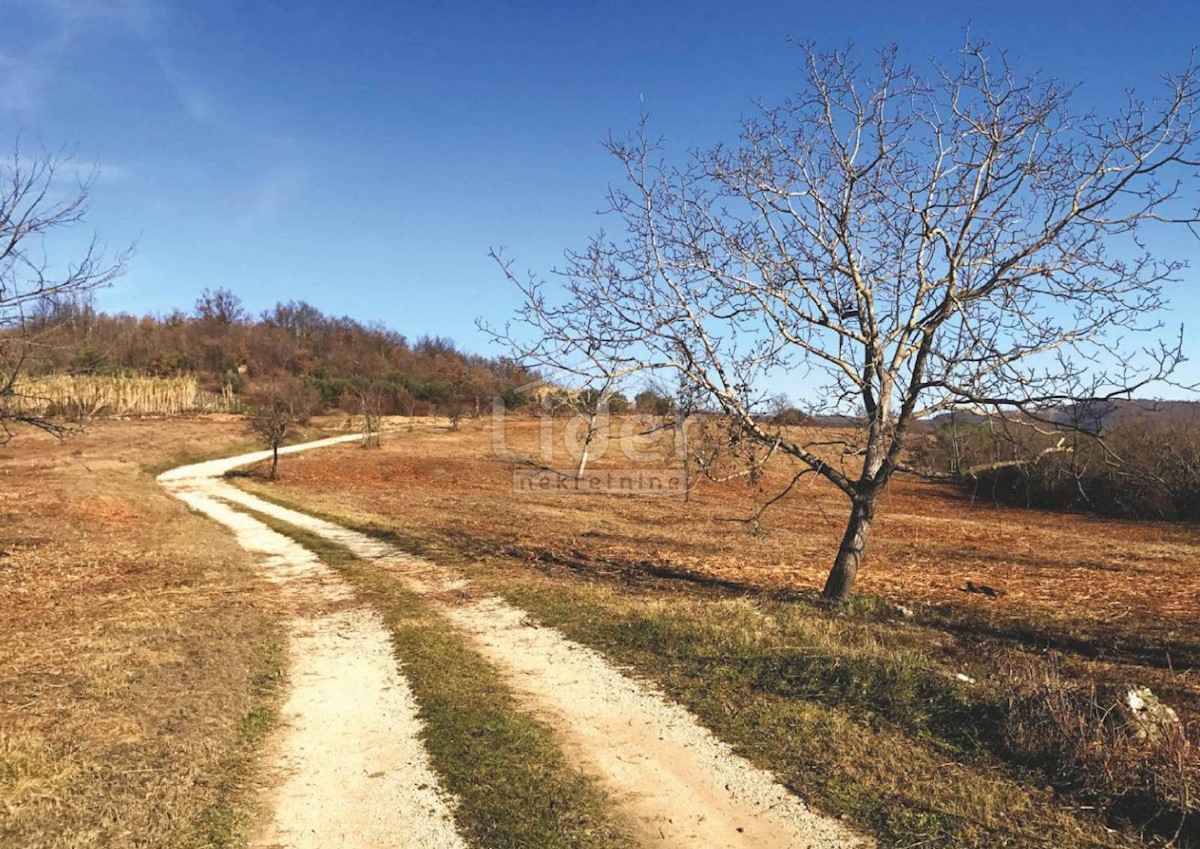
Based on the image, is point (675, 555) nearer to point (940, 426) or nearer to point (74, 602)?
point (940, 426)

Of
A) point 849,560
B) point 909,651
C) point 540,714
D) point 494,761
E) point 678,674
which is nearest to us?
point 494,761

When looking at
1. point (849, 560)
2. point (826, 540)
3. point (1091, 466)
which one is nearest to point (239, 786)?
point (849, 560)

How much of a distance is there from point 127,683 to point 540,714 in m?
4.07

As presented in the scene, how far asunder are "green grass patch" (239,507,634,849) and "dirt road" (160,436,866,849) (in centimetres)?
14

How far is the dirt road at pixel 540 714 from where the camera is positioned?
4461mm

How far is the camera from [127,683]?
22.6 feet

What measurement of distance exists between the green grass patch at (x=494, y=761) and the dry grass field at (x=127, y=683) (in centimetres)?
146

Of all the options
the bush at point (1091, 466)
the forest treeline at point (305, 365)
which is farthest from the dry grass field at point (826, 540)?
the forest treeline at point (305, 365)

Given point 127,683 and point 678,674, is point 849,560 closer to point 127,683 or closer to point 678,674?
point 678,674

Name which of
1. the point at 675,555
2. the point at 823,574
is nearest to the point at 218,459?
the point at 675,555

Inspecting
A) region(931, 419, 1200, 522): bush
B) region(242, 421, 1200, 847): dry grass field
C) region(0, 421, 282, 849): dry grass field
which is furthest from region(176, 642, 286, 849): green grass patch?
region(931, 419, 1200, 522): bush

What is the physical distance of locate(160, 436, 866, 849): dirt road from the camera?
A: 4461 millimetres

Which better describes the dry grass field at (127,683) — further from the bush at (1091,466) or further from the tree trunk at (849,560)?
the bush at (1091,466)

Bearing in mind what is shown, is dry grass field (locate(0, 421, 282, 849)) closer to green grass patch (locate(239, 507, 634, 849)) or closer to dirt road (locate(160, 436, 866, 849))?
dirt road (locate(160, 436, 866, 849))
